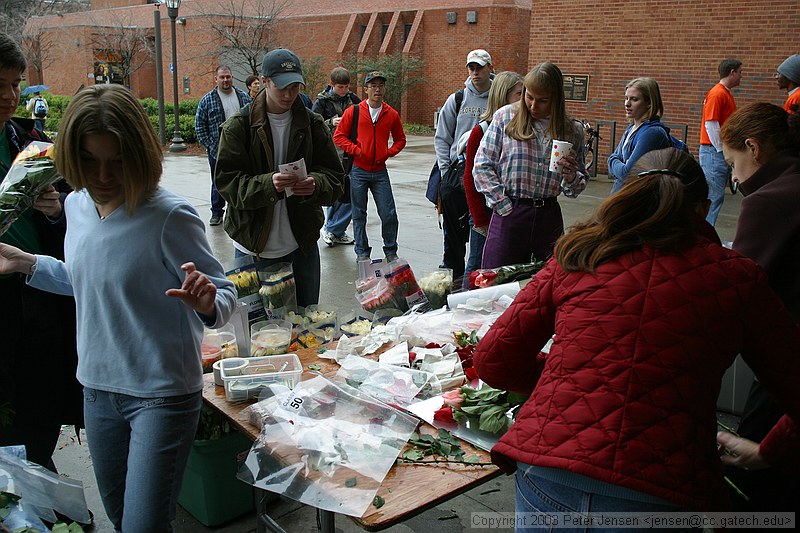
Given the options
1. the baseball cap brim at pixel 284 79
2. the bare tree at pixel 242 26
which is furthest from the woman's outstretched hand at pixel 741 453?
the bare tree at pixel 242 26

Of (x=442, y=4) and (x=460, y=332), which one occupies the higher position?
(x=442, y=4)

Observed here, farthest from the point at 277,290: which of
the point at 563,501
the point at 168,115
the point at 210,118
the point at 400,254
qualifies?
the point at 168,115

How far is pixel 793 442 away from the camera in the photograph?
6.19ft

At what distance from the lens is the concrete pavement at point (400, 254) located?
322 cm

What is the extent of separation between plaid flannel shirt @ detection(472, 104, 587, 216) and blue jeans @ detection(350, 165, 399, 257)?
9.53ft

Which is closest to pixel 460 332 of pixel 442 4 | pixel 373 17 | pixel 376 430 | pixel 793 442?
pixel 376 430

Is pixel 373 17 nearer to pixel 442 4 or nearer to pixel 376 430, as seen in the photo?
pixel 442 4

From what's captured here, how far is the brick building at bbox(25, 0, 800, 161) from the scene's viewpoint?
512 inches

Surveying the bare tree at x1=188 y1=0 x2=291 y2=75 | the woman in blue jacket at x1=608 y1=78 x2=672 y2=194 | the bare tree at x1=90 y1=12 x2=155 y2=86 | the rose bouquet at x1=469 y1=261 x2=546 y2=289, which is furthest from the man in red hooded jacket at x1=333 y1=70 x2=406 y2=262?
the bare tree at x1=90 y1=12 x2=155 y2=86

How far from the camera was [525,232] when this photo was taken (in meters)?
4.35

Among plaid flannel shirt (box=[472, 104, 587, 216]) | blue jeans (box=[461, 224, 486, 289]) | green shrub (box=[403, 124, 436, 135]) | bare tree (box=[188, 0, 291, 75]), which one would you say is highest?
bare tree (box=[188, 0, 291, 75])

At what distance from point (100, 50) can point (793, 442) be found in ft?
113

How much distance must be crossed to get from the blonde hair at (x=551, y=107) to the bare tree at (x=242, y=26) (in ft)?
70.4

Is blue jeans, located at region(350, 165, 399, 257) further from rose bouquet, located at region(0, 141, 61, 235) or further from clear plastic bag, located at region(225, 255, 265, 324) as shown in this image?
rose bouquet, located at region(0, 141, 61, 235)
